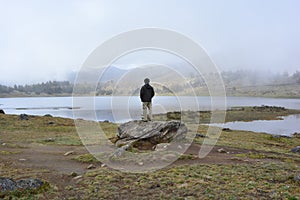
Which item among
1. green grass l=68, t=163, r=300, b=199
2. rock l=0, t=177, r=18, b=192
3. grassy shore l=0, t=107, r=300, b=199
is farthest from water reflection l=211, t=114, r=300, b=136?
rock l=0, t=177, r=18, b=192

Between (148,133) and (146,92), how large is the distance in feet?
11.4

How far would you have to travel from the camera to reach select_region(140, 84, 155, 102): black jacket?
883 inches

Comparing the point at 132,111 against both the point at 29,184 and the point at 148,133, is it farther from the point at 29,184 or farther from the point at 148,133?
the point at 29,184

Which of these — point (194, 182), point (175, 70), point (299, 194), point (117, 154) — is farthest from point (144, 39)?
point (299, 194)

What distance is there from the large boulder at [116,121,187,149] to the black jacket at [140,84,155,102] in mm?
2595

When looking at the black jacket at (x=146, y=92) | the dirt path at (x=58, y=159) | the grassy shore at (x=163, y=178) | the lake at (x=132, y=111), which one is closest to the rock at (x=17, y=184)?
the grassy shore at (x=163, y=178)

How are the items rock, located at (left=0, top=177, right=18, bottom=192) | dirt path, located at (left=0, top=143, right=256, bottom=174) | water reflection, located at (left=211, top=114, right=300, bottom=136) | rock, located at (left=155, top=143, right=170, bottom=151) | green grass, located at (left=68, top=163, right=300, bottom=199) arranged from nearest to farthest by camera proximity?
rock, located at (left=0, top=177, right=18, bottom=192), green grass, located at (left=68, top=163, right=300, bottom=199), dirt path, located at (left=0, top=143, right=256, bottom=174), rock, located at (left=155, top=143, right=170, bottom=151), water reflection, located at (left=211, top=114, right=300, bottom=136)

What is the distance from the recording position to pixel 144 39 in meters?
17.3

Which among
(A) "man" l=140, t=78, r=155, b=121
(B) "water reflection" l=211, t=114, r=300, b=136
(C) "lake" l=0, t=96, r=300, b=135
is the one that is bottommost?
(B) "water reflection" l=211, t=114, r=300, b=136

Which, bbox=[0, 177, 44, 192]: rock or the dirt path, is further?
the dirt path

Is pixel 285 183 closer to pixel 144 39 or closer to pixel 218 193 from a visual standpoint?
pixel 218 193

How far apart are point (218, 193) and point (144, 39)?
33.5ft

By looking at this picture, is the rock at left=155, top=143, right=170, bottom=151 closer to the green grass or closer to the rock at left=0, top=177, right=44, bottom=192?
the green grass

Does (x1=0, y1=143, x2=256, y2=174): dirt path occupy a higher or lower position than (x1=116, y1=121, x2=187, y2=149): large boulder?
lower
